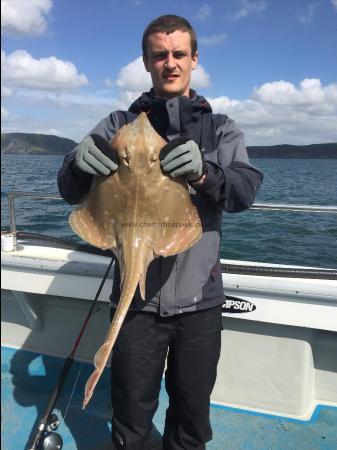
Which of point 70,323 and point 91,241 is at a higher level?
point 91,241

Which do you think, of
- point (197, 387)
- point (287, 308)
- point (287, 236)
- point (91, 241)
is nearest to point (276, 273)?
point (287, 308)

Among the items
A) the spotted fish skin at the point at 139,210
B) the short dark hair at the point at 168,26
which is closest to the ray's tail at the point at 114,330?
the spotted fish skin at the point at 139,210

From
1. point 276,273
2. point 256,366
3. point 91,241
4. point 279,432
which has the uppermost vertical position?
point 91,241

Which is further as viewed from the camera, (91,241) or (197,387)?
(197,387)

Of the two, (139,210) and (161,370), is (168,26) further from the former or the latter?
(161,370)

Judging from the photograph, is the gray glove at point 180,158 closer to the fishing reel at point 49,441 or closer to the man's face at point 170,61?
the man's face at point 170,61

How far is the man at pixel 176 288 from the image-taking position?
242cm

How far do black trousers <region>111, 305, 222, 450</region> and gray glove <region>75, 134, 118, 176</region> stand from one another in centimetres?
93

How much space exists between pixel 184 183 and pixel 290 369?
230 centimetres

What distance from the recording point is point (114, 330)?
6.48 feet

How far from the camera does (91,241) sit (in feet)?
7.26

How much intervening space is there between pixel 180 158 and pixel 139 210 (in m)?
0.34

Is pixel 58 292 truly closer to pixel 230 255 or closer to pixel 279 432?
pixel 279 432

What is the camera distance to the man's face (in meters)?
2.45
